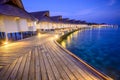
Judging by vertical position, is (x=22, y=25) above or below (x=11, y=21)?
below

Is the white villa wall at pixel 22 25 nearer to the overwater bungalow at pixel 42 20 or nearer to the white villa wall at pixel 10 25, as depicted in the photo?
the white villa wall at pixel 10 25

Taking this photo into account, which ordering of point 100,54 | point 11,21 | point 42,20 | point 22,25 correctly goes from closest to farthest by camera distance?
point 100,54, point 11,21, point 22,25, point 42,20

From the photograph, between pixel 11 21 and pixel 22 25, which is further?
pixel 22 25

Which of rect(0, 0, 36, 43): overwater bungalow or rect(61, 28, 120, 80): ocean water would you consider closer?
rect(61, 28, 120, 80): ocean water

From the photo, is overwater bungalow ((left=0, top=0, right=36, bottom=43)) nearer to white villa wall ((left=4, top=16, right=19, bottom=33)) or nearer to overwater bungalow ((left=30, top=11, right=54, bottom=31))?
white villa wall ((left=4, top=16, right=19, bottom=33))

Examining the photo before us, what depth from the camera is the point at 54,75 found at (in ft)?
10.1

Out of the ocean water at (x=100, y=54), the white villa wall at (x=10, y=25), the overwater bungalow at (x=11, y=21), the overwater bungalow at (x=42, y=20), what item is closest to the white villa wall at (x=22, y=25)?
the overwater bungalow at (x=11, y=21)

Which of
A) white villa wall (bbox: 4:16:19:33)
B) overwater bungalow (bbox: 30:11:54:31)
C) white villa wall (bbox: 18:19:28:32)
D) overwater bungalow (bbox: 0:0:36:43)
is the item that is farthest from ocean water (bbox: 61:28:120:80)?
overwater bungalow (bbox: 30:11:54:31)

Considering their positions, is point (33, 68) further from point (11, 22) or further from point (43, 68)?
point (11, 22)

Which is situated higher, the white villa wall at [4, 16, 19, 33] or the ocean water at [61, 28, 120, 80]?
the white villa wall at [4, 16, 19, 33]

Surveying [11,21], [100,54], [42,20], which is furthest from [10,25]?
[42,20]

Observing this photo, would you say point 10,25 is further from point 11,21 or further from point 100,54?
point 100,54

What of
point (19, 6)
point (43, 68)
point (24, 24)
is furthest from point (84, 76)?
point (19, 6)

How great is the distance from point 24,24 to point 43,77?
11291mm
